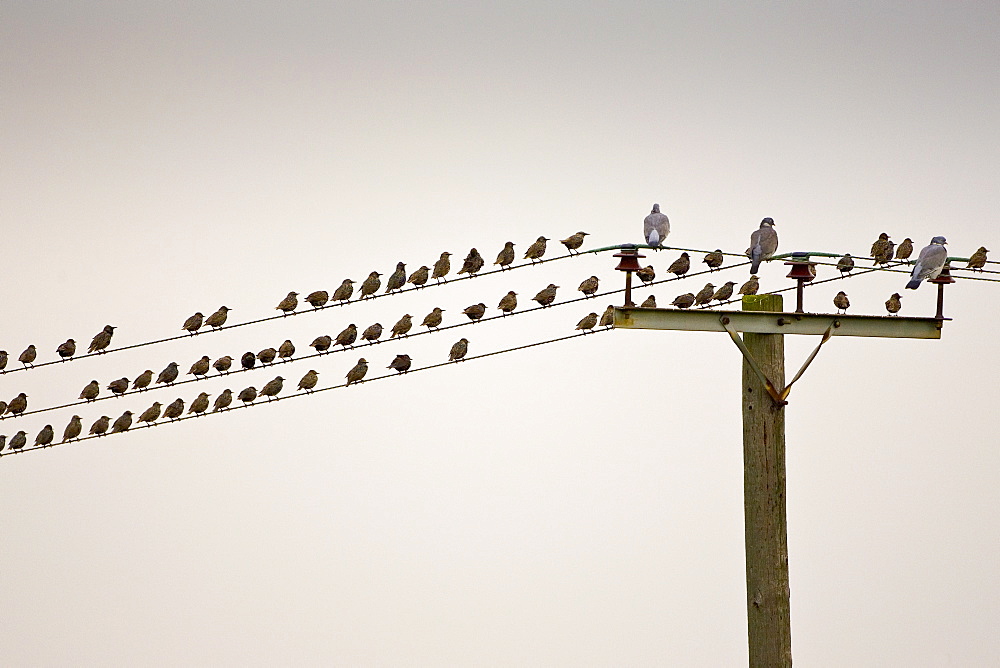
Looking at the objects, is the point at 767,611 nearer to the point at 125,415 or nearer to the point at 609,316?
the point at 609,316

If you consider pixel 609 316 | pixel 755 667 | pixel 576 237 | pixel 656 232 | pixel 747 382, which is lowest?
pixel 755 667

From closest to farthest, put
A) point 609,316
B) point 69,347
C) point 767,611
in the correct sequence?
A: point 767,611 → point 609,316 → point 69,347

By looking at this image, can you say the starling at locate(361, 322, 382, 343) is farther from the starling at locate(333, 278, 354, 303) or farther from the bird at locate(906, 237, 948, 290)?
the bird at locate(906, 237, 948, 290)

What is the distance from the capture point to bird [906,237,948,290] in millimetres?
7922

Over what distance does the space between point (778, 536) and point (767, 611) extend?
1.40 feet

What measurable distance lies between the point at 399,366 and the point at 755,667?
3.74m

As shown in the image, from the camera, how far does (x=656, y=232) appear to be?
821cm

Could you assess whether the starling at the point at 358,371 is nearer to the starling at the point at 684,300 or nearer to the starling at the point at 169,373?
the starling at the point at 169,373

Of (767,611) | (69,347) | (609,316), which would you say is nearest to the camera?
(767,611)

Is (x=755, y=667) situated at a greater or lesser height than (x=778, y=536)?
lesser

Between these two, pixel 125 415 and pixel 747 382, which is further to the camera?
pixel 125 415

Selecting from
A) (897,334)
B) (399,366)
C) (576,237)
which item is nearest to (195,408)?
(399,366)

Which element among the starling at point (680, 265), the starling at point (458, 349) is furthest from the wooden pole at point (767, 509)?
the starling at point (458, 349)

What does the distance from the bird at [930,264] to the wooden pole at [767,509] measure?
51.4 inches
